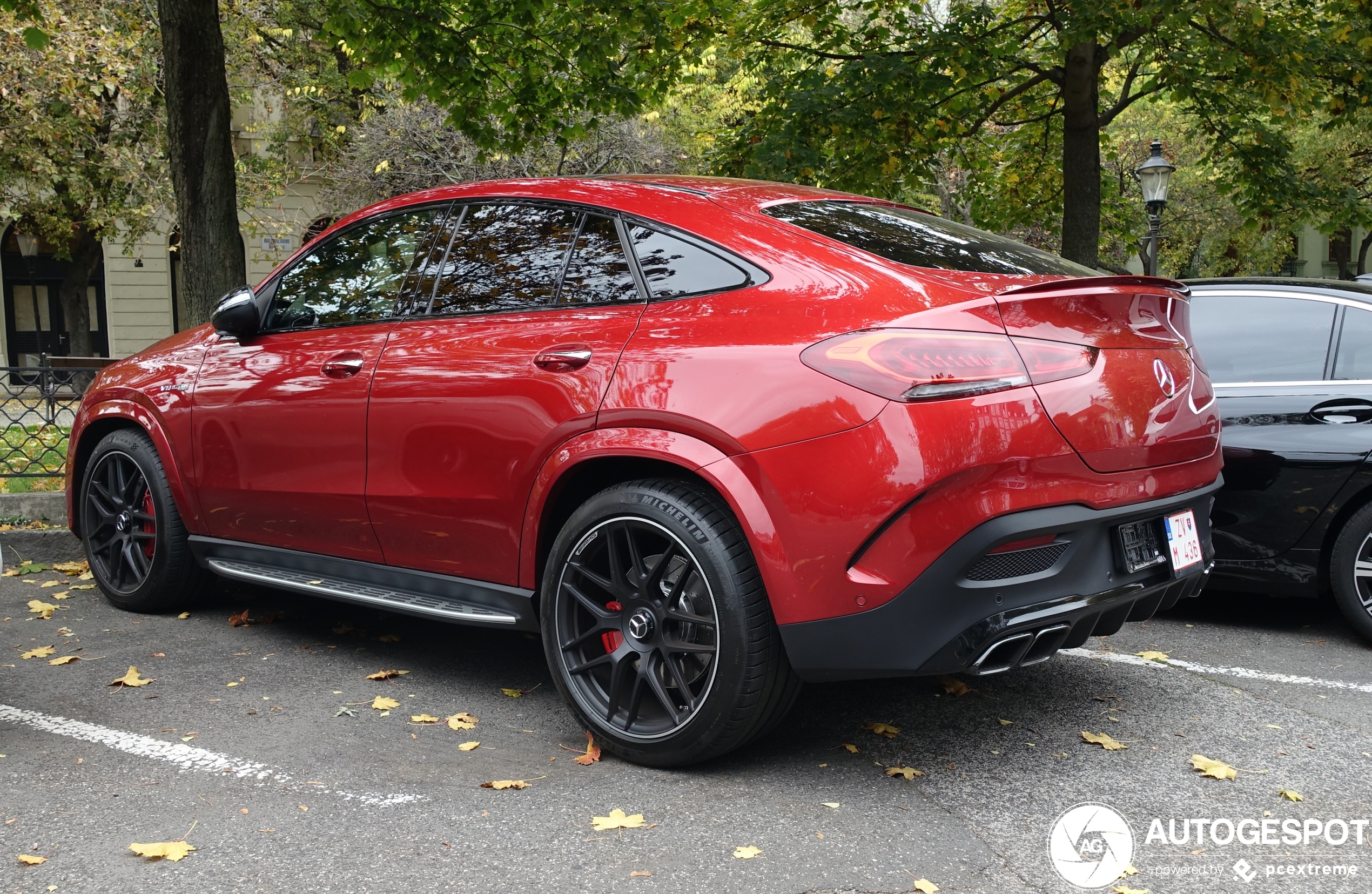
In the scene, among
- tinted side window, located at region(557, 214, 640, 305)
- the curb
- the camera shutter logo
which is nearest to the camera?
the camera shutter logo

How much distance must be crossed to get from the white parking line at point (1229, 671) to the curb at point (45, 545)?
5.61 m

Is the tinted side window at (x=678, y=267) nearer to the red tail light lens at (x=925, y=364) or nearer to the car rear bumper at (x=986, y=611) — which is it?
the red tail light lens at (x=925, y=364)

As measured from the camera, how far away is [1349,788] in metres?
3.43

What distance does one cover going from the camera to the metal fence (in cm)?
804

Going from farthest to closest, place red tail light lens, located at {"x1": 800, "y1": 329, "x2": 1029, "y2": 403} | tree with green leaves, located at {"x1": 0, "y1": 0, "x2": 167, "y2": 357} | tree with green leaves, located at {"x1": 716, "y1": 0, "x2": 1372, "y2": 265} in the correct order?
tree with green leaves, located at {"x1": 0, "y1": 0, "x2": 167, "y2": 357}, tree with green leaves, located at {"x1": 716, "y1": 0, "x2": 1372, "y2": 265}, red tail light lens, located at {"x1": 800, "y1": 329, "x2": 1029, "y2": 403}

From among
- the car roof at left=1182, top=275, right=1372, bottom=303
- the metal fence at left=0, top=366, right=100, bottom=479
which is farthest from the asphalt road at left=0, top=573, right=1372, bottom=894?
the metal fence at left=0, top=366, right=100, bottom=479

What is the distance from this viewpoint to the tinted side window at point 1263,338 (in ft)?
17.6

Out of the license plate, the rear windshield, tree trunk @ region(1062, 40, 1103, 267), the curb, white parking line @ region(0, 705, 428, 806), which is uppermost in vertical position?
tree trunk @ region(1062, 40, 1103, 267)

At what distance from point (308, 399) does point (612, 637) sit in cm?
164

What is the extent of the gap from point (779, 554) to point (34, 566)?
5512 millimetres

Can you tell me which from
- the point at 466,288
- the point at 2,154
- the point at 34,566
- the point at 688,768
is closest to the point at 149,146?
the point at 2,154

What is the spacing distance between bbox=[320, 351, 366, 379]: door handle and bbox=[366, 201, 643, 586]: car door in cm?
14

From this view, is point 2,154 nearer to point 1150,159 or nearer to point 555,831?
point 1150,159

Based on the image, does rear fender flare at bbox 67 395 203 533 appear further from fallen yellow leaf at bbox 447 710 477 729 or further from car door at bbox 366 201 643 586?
fallen yellow leaf at bbox 447 710 477 729
